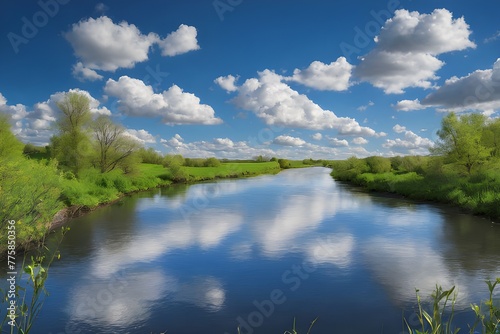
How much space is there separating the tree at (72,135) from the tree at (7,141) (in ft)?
9.94

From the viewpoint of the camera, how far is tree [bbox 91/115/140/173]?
4003 centimetres

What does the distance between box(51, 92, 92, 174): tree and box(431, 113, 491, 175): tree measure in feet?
113

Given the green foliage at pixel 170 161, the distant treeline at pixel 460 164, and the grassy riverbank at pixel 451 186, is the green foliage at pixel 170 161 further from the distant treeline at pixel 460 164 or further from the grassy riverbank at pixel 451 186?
the distant treeline at pixel 460 164

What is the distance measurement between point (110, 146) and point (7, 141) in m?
10.3

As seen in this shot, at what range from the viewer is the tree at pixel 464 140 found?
33281 millimetres

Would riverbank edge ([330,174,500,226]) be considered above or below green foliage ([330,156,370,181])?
below

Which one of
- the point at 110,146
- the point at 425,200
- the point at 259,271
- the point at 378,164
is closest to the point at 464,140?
the point at 425,200

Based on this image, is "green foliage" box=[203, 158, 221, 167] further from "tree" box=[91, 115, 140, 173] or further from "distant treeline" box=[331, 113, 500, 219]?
"distant treeline" box=[331, 113, 500, 219]

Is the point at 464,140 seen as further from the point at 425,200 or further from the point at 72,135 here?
the point at 72,135

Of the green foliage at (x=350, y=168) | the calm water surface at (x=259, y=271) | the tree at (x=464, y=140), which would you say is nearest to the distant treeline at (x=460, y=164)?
the tree at (x=464, y=140)

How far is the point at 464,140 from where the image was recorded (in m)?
33.4

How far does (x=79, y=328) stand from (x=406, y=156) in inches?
2266

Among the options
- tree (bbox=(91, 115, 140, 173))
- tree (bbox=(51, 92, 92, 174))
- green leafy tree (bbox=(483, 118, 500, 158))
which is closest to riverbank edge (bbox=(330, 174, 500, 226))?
green leafy tree (bbox=(483, 118, 500, 158))

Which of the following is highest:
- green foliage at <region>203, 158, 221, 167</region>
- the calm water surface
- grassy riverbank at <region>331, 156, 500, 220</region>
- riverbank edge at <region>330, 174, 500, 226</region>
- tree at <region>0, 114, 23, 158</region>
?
tree at <region>0, 114, 23, 158</region>
